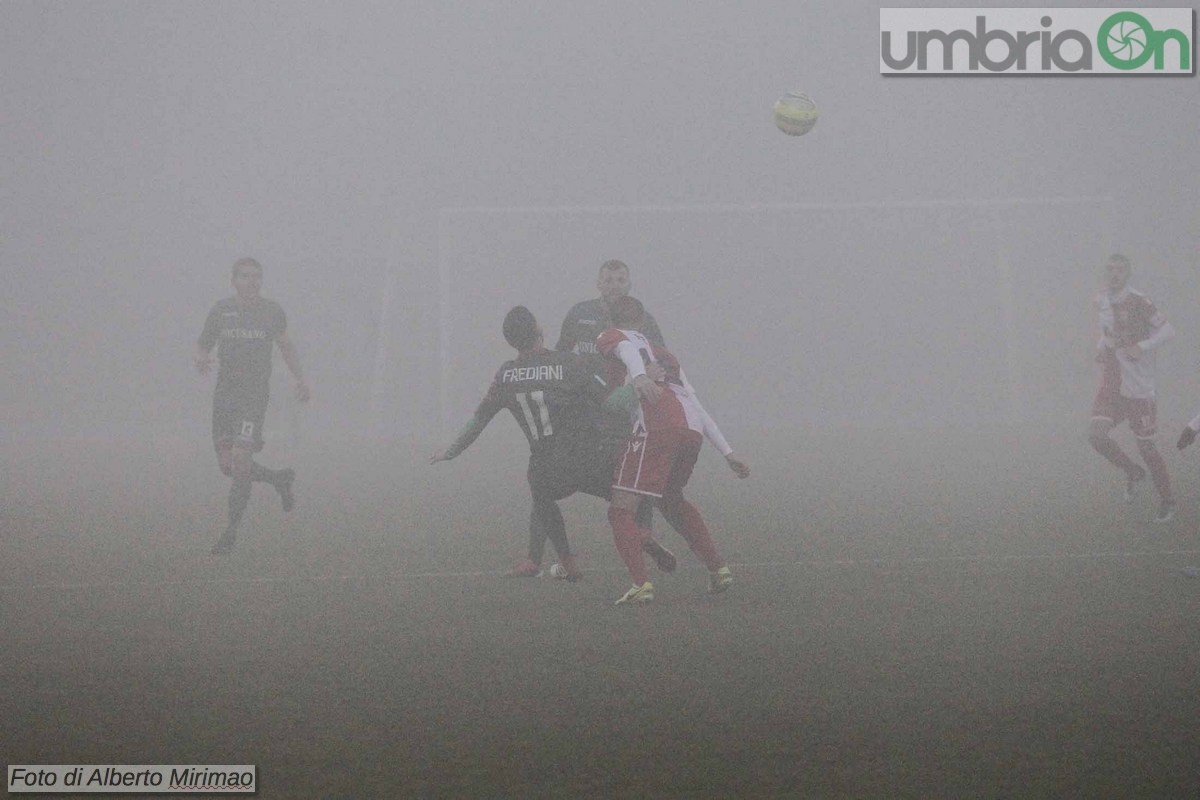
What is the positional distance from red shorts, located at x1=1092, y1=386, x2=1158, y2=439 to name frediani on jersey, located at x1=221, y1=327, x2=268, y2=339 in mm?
5052

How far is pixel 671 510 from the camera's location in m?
6.89

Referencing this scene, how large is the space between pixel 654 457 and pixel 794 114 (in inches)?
261

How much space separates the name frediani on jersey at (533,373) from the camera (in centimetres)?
688

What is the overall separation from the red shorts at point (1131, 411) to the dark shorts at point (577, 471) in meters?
4.21

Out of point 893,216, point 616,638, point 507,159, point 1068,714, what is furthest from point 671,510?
point 507,159

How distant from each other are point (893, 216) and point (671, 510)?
825 inches

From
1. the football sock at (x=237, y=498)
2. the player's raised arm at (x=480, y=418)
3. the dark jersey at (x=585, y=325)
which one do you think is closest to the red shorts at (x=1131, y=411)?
the dark jersey at (x=585, y=325)

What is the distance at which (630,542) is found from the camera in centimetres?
655

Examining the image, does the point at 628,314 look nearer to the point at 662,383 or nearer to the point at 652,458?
the point at 662,383

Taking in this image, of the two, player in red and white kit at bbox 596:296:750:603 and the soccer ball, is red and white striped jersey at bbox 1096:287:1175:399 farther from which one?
player in red and white kit at bbox 596:296:750:603

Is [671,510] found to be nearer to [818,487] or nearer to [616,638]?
[616,638]

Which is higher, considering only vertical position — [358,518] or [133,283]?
[133,283]

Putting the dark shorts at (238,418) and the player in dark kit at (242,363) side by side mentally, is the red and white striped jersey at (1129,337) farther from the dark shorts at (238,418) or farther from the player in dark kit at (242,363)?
the dark shorts at (238,418)

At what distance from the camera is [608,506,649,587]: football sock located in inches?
256
